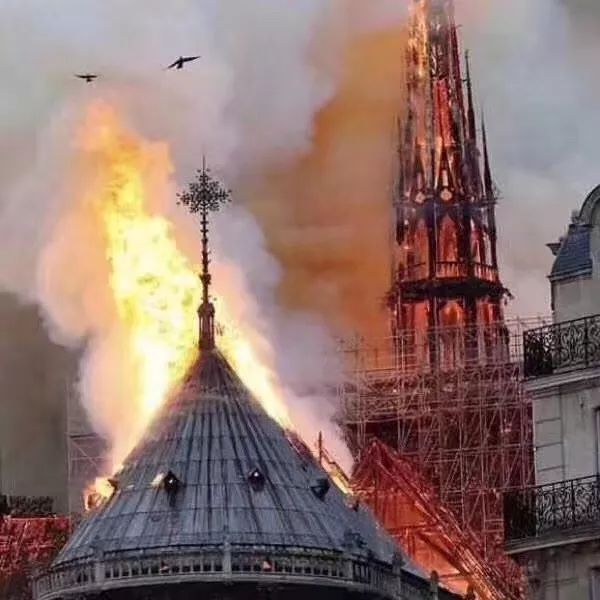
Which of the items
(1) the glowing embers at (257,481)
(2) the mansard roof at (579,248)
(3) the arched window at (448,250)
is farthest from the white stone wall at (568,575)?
(3) the arched window at (448,250)

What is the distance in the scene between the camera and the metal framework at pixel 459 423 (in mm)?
111500

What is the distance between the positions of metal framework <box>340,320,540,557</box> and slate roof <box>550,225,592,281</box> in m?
36.3

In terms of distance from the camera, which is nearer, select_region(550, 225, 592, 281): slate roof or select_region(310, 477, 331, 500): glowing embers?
select_region(550, 225, 592, 281): slate roof

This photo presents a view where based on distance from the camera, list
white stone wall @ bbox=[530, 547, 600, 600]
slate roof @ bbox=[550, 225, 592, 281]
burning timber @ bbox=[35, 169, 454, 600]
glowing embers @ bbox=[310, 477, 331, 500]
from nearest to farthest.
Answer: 1. white stone wall @ bbox=[530, 547, 600, 600]
2. slate roof @ bbox=[550, 225, 592, 281]
3. burning timber @ bbox=[35, 169, 454, 600]
4. glowing embers @ bbox=[310, 477, 331, 500]

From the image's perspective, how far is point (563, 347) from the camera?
70.1 metres

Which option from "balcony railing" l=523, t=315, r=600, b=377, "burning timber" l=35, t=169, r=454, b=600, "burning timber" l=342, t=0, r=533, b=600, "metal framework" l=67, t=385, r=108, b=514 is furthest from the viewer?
"metal framework" l=67, t=385, r=108, b=514

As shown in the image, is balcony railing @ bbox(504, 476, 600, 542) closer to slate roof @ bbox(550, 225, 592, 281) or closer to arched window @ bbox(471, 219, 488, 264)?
slate roof @ bbox(550, 225, 592, 281)

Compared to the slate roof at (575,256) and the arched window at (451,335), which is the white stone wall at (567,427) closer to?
the slate roof at (575,256)

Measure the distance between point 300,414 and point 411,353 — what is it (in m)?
14.6

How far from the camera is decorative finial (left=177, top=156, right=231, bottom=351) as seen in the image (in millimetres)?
87938

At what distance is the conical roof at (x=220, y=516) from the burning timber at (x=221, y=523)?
0.03m

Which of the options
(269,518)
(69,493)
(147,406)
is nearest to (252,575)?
(269,518)

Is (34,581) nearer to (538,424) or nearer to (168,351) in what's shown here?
(168,351)

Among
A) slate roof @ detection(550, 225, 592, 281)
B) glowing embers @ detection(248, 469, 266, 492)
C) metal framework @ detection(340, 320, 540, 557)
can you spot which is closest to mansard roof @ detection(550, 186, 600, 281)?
slate roof @ detection(550, 225, 592, 281)
